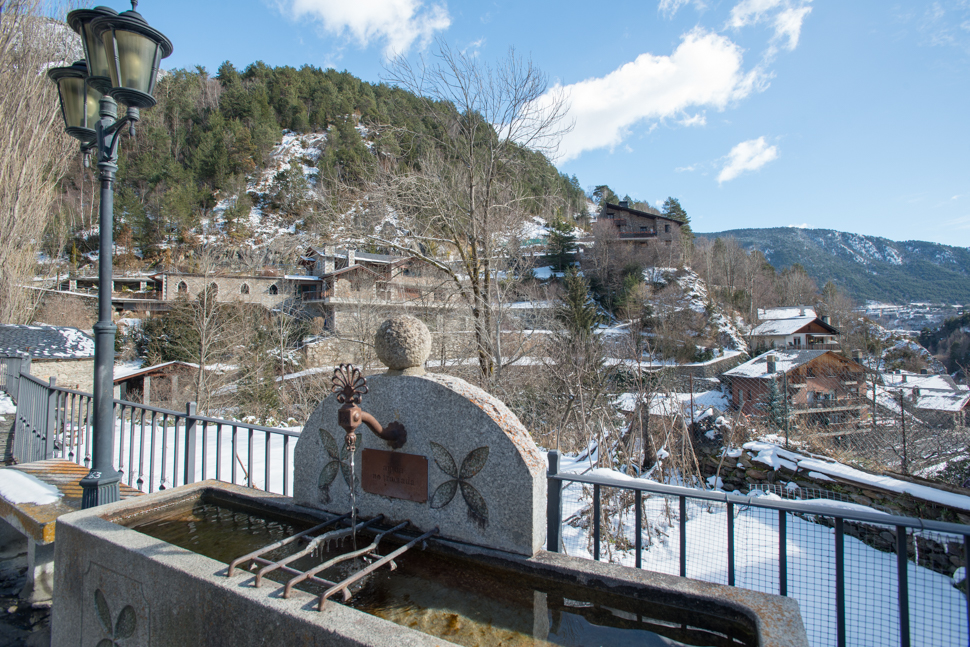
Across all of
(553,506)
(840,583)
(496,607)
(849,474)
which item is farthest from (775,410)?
(496,607)

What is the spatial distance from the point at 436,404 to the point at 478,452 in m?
0.33

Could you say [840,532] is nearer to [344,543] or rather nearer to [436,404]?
[436,404]

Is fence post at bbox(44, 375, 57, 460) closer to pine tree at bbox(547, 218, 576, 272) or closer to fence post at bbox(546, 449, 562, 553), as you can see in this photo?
fence post at bbox(546, 449, 562, 553)

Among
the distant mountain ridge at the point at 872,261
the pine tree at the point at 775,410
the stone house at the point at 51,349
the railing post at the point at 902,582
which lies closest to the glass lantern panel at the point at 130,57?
the railing post at the point at 902,582

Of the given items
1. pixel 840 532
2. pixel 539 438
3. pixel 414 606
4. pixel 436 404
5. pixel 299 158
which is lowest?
pixel 539 438

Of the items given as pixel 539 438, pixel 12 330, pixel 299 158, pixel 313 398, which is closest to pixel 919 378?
pixel 539 438

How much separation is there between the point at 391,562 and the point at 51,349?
8992mm

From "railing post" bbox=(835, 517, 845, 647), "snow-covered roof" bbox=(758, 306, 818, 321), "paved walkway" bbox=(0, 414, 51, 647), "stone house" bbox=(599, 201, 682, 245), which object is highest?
"stone house" bbox=(599, 201, 682, 245)

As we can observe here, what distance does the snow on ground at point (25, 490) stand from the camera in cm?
322

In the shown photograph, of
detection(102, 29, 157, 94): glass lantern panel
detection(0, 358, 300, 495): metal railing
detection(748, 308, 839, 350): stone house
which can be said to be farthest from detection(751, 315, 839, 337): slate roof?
detection(102, 29, 157, 94): glass lantern panel

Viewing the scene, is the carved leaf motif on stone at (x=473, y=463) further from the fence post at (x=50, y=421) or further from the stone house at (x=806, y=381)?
the stone house at (x=806, y=381)

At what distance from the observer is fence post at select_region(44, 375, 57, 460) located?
4793mm

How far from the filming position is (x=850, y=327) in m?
45.6

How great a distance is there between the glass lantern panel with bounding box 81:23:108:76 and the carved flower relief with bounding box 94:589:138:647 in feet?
11.5
